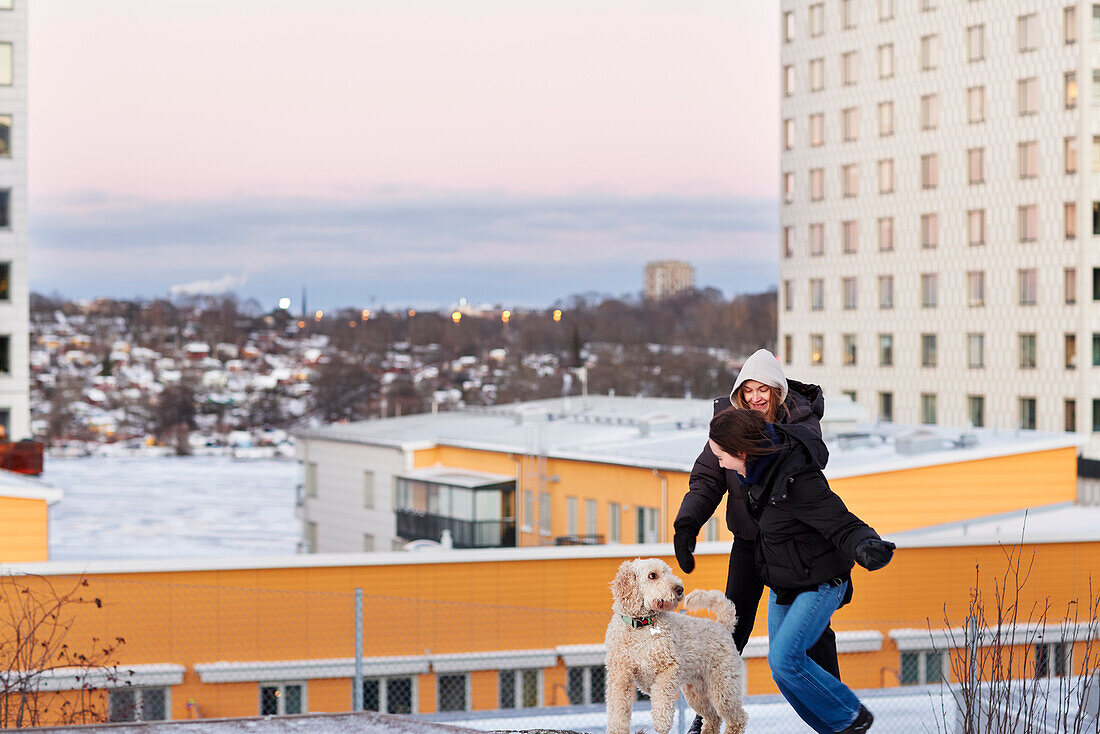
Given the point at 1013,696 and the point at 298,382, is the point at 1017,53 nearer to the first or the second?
the point at 298,382

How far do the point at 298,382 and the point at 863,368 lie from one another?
32357 mm

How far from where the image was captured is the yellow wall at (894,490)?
92.3 feet

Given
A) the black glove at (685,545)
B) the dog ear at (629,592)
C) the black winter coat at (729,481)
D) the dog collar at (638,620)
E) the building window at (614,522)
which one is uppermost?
the black winter coat at (729,481)

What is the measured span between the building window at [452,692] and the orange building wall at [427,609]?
156 millimetres

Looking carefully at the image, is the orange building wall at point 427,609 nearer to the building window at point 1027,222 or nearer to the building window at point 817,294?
the building window at point 1027,222

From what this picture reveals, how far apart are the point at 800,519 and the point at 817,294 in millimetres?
57207

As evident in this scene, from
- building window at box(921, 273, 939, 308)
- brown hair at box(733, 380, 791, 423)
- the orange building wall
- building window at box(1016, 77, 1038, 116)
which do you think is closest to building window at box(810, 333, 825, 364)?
building window at box(921, 273, 939, 308)

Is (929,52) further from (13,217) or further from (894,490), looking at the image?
(13,217)

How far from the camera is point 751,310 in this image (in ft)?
242

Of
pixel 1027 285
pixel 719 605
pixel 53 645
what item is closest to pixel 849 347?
pixel 1027 285

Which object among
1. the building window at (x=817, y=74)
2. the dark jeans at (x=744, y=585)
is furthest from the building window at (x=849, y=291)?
the dark jeans at (x=744, y=585)

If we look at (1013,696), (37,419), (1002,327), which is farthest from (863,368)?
(1013,696)

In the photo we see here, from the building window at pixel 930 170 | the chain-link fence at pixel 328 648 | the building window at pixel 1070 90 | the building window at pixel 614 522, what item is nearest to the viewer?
the chain-link fence at pixel 328 648

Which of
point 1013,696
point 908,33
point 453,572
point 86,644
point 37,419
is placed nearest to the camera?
point 1013,696
